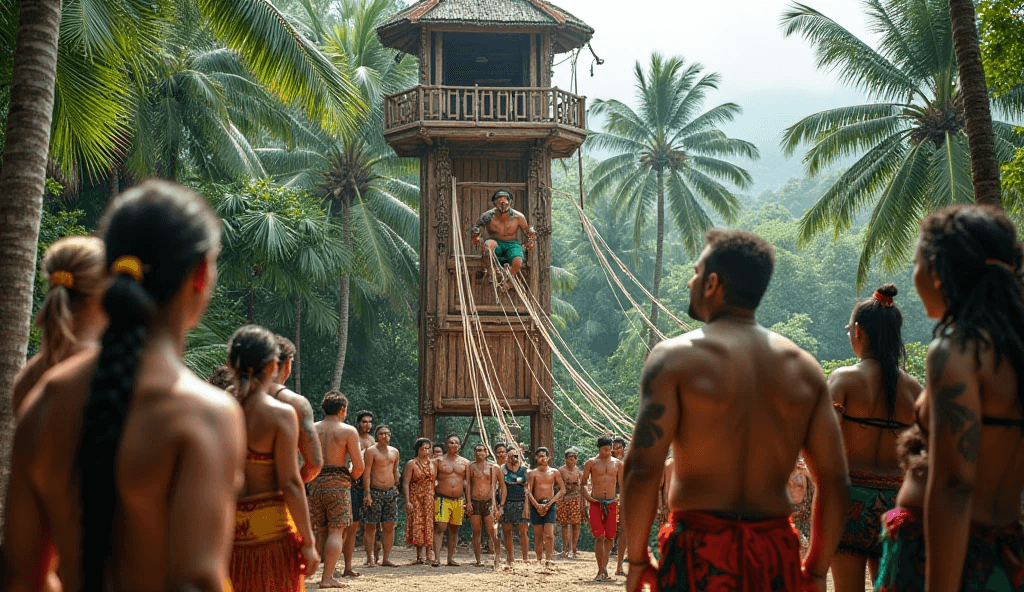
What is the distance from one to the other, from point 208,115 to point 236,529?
18.4 metres

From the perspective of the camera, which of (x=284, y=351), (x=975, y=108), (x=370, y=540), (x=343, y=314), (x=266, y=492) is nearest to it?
(x=266, y=492)

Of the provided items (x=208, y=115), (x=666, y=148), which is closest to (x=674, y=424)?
(x=208, y=115)

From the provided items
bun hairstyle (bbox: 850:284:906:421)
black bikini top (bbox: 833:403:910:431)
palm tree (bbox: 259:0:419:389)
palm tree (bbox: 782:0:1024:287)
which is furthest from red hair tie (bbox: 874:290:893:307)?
palm tree (bbox: 259:0:419:389)

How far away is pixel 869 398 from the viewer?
4.89 m

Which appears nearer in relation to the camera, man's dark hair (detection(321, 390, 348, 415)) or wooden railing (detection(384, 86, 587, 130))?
man's dark hair (detection(321, 390, 348, 415))

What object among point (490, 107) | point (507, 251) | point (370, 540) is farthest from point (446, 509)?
point (490, 107)

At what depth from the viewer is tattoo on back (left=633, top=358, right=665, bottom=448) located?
3277 mm

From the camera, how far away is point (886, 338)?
4.92 meters

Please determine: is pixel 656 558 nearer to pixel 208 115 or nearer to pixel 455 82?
pixel 455 82

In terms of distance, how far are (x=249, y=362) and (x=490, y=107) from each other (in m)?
14.3

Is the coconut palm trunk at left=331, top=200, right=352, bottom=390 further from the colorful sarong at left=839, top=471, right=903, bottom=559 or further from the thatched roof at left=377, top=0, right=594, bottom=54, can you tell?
the colorful sarong at left=839, top=471, right=903, bottom=559

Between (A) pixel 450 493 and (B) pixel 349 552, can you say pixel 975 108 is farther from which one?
(A) pixel 450 493

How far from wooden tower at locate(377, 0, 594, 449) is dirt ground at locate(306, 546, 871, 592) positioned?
406 cm

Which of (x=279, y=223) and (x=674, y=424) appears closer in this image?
(x=674, y=424)
